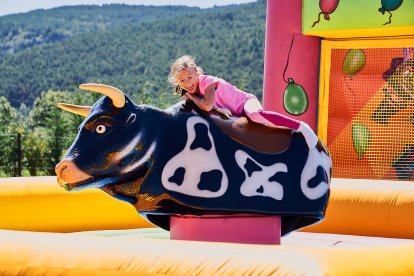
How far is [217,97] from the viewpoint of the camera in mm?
3754

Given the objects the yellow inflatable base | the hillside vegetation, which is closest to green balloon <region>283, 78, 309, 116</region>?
the yellow inflatable base

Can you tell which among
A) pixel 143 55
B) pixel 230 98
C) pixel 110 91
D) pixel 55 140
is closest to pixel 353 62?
pixel 230 98

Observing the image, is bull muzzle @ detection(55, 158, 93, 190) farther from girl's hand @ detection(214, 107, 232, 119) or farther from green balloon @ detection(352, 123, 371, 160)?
green balloon @ detection(352, 123, 371, 160)

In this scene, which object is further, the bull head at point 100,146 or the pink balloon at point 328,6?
the pink balloon at point 328,6

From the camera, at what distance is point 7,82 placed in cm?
4194

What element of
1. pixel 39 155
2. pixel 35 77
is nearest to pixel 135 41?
pixel 35 77

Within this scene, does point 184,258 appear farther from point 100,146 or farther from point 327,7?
point 327,7

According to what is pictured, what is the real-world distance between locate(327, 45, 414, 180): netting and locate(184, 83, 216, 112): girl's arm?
149 inches

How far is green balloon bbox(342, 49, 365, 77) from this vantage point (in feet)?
24.1

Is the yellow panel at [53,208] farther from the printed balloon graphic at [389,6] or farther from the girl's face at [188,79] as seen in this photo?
the printed balloon graphic at [389,6]

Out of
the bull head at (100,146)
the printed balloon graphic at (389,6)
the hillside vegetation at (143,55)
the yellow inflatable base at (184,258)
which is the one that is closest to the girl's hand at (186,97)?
the bull head at (100,146)

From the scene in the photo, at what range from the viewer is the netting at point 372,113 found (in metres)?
7.20

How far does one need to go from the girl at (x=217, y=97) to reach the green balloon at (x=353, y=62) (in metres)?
3.76

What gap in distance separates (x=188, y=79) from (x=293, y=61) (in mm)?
3755
